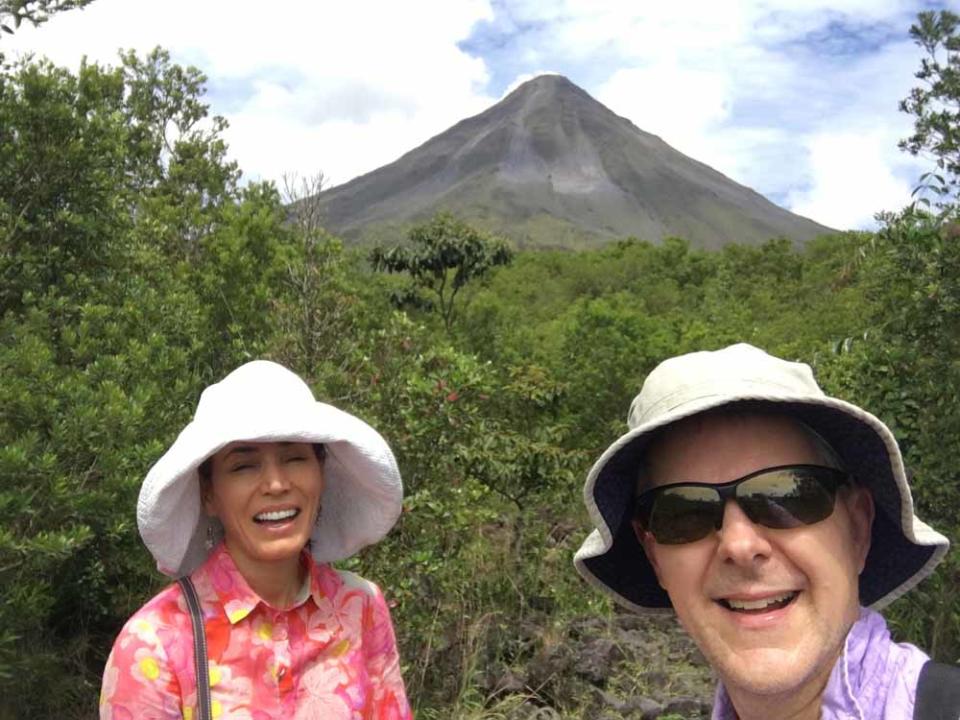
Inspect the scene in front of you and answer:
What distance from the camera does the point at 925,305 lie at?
168 inches

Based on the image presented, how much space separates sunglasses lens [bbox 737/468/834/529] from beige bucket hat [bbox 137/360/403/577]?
85 centimetres

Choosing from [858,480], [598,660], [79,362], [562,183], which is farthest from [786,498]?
[562,183]

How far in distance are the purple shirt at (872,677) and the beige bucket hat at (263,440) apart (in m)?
0.97

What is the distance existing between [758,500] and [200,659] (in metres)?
0.98

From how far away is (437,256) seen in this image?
13.6 metres

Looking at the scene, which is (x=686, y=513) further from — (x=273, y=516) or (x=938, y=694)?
(x=273, y=516)

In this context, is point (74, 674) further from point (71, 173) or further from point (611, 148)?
point (611, 148)

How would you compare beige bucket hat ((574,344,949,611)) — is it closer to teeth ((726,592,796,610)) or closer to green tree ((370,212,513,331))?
teeth ((726,592,796,610))

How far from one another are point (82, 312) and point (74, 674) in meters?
1.72

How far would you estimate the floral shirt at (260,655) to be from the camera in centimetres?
159

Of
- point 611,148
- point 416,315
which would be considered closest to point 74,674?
point 416,315

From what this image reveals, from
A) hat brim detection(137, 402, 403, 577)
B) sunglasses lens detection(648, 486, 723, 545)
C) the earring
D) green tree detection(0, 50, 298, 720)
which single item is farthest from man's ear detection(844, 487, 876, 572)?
green tree detection(0, 50, 298, 720)

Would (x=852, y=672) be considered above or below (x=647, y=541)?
below

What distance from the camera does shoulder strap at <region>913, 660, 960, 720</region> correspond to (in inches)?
41.6
